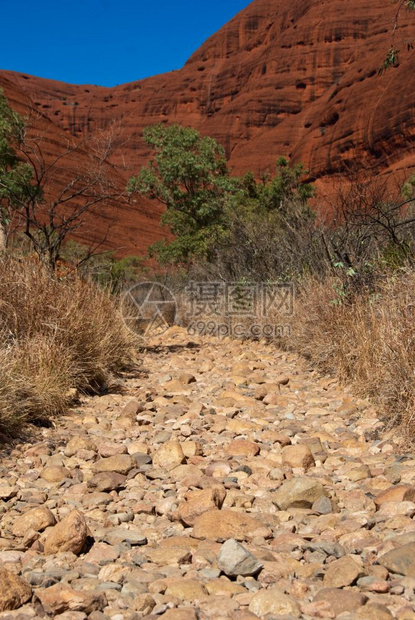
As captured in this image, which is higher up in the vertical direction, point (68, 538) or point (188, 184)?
point (188, 184)

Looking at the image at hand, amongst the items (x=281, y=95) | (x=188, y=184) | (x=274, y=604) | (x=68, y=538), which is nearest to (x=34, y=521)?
(x=68, y=538)

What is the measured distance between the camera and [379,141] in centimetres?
4097

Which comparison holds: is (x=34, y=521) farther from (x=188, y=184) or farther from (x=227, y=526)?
(x=188, y=184)

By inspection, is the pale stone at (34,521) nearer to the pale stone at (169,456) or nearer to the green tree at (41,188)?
the pale stone at (169,456)

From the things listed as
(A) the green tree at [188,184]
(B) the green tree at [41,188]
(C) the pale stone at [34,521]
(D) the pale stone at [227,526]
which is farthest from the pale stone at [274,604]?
(A) the green tree at [188,184]

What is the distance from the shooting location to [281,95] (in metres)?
62.1

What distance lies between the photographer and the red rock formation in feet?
137

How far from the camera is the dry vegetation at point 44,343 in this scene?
12.6 ft

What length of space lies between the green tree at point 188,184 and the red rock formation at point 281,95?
7540 mm

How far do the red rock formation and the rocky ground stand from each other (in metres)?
20.2

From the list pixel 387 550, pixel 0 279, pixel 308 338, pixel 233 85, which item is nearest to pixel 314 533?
pixel 387 550

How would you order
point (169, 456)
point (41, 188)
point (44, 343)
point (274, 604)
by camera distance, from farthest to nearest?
point (41, 188)
point (44, 343)
point (169, 456)
point (274, 604)

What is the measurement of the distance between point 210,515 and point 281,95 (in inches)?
2579

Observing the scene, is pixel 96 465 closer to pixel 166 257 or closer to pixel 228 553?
pixel 228 553
